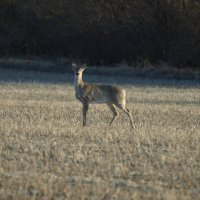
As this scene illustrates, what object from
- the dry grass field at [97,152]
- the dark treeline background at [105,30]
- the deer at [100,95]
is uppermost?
the dark treeline background at [105,30]

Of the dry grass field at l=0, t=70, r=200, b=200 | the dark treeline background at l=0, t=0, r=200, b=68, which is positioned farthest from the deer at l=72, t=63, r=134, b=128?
the dark treeline background at l=0, t=0, r=200, b=68

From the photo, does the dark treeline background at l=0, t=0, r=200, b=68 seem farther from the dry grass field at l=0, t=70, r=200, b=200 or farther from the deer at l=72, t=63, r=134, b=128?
Result: the deer at l=72, t=63, r=134, b=128

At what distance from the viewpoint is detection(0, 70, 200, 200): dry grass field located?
9.24 metres

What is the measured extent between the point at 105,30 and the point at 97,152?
3516 centimetres

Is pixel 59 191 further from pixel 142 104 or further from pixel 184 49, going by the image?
pixel 184 49

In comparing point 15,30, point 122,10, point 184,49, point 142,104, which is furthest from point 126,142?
point 15,30

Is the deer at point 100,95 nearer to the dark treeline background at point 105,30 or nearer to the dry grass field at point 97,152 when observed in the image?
the dry grass field at point 97,152

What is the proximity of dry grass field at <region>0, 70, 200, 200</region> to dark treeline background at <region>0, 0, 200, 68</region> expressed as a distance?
21.1 m

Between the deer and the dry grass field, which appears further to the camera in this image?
the deer

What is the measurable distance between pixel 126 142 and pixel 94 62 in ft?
109

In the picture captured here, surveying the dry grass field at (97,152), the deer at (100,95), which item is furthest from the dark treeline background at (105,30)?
the deer at (100,95)

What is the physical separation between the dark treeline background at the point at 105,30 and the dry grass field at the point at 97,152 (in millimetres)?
21092

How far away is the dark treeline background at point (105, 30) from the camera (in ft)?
145

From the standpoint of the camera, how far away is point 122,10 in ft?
155
